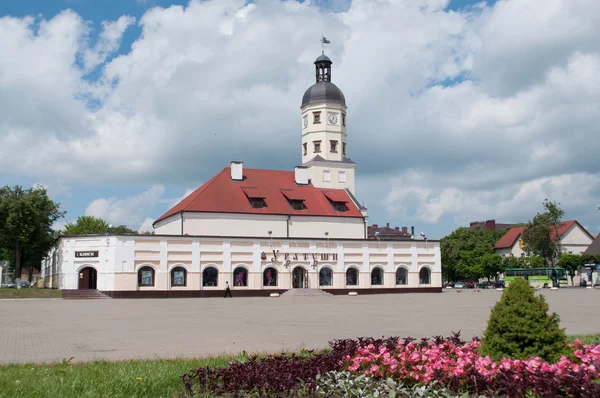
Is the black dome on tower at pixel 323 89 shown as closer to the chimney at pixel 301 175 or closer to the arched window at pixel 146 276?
the chimney at pixel 301 175

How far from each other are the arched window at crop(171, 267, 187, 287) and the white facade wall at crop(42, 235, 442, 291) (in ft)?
1.15

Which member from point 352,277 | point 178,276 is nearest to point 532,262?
point 352,277

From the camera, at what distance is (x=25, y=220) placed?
62.1m

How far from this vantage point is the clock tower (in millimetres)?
66500

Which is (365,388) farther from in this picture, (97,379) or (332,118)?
(332,118)

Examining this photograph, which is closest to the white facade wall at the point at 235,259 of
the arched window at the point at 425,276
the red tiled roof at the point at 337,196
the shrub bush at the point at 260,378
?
the arched window at the point at 425,276

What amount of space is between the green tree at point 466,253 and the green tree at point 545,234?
825cm

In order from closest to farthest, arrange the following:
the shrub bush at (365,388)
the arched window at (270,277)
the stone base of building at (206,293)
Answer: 1. the shrub bush at (365,388)
2. the stone base of building at (206,293)
3. the arched window at (270,277)

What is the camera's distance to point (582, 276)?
3583 inches

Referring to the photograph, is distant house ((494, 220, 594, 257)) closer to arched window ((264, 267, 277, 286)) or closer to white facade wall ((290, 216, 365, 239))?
white facade wall ((290, 216, 365, 239))

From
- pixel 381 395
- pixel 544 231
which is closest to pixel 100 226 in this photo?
pixel 544 231

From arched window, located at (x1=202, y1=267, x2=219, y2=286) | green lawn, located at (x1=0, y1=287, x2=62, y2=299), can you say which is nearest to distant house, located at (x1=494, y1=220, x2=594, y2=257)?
arched window, located at (x1=202, y1=267, x2=219, y2=286)

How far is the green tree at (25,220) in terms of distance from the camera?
6150 cm

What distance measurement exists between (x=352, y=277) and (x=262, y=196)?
1201 cm
